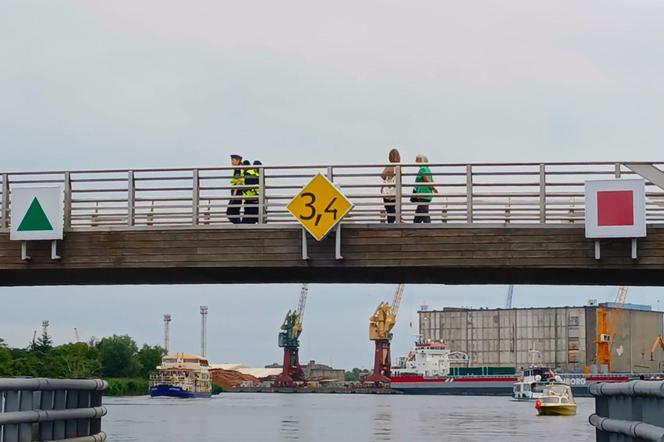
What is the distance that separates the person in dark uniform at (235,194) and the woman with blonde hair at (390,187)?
316cm

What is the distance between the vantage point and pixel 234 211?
28.3 m

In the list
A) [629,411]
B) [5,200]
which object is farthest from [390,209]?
[629,411]

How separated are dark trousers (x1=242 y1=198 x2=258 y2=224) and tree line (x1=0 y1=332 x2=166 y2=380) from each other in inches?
1958

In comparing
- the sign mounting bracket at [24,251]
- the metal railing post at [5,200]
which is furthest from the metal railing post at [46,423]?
the metal railing post at [5,200]

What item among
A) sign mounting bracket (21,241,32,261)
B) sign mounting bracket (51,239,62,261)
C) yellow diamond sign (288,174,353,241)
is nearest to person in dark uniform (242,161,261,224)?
yellow diamond sign (288,174,353,241)

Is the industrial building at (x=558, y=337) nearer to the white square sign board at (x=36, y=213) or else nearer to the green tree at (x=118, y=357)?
the green tree at (x=118, y=357)

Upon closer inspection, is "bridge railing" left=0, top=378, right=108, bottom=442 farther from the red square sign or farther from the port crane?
the port crane

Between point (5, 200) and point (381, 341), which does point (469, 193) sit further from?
point (381, 341)

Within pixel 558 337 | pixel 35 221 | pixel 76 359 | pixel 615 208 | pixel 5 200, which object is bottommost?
pixel 76 359

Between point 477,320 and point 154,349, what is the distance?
48.8m

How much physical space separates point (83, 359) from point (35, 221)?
99210mm

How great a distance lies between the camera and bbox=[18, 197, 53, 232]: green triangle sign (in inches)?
1077

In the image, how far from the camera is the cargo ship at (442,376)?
165 metres

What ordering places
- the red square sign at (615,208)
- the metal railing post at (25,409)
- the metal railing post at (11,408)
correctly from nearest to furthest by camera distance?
the metal railing post at (11,408)
the metal railing post at (25,409)
the red square sign at (615,208)
